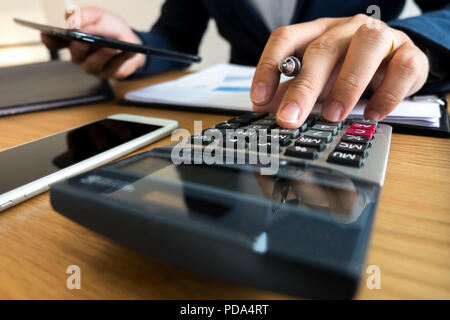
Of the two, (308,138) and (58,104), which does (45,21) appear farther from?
(308,138)

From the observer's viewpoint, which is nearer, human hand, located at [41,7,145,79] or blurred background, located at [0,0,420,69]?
human hand, located at [41,7,145,79]

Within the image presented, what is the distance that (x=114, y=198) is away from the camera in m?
0.15

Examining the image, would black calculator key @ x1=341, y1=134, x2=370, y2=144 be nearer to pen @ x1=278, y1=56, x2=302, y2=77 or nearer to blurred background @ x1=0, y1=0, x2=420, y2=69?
pen @ x1=278, y1=56, x2=302, y2=77

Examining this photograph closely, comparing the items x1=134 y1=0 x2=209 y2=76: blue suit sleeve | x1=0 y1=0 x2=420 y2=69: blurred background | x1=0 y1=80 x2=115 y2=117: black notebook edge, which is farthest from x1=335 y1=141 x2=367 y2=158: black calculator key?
x1=0 y1=0 x2=420 y2=69: blurred background

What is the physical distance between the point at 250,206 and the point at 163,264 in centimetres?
5

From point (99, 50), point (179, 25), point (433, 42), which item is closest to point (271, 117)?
point (433, 42)

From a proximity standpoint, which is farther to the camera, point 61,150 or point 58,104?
point 58,104

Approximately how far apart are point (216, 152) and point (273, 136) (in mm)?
49

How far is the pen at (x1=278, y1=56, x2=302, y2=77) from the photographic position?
0.94 ft

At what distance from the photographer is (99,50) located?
0.54m

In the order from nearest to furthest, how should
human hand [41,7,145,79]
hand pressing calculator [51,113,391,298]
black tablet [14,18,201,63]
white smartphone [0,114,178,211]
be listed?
1. hand pressing calculator [51,113,391,298]
2. white smartphone [0,114,178,211]
3. black tablet [14,18,201,63]
4. human hand [41,7,145,79]

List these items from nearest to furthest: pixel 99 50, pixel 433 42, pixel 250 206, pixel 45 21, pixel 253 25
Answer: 1. pixel 250 206
2. pixel 433 42
3. pixel 99 50
4. pixel 253 25
5. pixel 45 21
